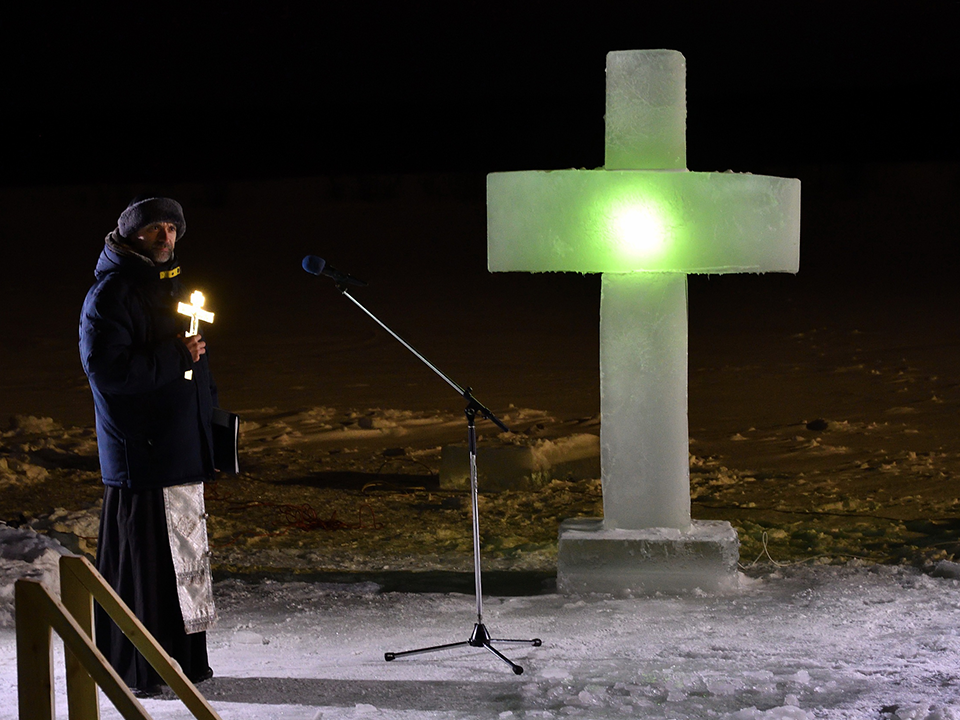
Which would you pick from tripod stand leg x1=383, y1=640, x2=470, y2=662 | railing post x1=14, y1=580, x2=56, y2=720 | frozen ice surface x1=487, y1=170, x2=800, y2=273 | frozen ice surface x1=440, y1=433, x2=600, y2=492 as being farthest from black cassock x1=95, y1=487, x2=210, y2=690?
frozen ice surface x1=440, y1=433, x2=600, y2=492

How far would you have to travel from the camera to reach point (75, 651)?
3.00 meters

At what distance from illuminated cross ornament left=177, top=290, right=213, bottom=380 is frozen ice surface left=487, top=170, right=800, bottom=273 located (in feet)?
4.99

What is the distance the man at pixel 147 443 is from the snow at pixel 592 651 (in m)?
0.31

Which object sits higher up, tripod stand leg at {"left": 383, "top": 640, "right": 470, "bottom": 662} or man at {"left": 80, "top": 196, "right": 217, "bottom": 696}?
man at {"left": 80, "top": 196, "right": 217, "bottom": 696}

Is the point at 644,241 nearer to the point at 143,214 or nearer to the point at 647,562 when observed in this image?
the point at 647,562

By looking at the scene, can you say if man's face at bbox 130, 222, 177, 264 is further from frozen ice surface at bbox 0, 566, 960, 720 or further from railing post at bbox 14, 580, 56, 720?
railing post at bbox 14, 580, 56, 720

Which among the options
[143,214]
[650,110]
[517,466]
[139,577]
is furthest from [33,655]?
[517,466]

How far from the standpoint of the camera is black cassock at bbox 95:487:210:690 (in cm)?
447

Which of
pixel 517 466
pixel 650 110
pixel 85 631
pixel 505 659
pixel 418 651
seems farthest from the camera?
pixel 517 466

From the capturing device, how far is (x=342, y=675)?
4.77 m

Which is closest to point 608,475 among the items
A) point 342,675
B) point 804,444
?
point 342,675

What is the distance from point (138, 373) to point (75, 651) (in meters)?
1.56

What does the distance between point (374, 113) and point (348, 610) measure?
25811mm

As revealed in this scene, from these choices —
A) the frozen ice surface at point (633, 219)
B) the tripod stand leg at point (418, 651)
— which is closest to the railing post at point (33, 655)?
the tripod stand leg at point (418, 651)
